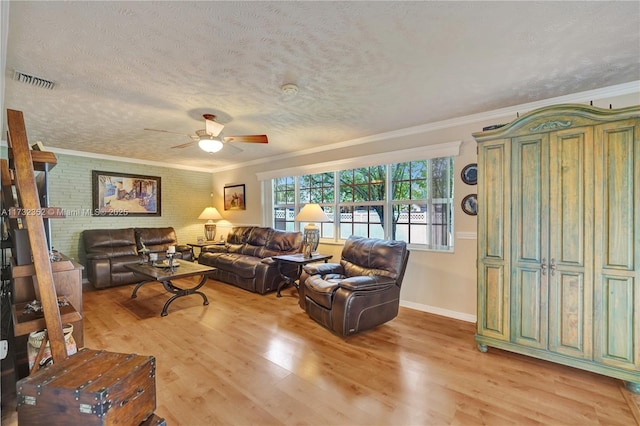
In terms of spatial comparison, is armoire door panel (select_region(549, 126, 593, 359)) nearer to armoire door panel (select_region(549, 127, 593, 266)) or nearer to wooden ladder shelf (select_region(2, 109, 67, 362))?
armoire door panel (select_region(549, 127, 593, 266))

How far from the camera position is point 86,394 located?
3.86ft

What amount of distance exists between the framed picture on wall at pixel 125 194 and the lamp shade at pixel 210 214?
2.91 feet

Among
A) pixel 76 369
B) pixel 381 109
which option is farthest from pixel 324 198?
pixel 76 369

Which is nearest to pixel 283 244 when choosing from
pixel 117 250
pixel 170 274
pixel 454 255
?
pixel 170 274

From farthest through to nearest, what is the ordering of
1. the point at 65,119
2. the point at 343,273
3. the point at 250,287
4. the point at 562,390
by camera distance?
the point at 250,287 < the point at 343,273 < the point at 65,119 < the point at 562,390

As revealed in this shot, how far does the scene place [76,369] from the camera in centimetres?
135

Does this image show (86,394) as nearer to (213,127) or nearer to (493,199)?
(213,127)

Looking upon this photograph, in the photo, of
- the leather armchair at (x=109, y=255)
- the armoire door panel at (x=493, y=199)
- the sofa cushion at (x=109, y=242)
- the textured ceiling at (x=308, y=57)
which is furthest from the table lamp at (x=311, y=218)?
the sofa cushion at (x=109, y=242)

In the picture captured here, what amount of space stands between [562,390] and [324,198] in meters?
3.71

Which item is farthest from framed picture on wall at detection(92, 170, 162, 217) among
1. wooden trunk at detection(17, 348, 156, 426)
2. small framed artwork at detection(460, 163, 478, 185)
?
small framed artwork at detection(460, 163, 478, 185)

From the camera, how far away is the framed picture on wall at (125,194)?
5379mm

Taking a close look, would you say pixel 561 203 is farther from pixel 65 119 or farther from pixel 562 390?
pixel 65 119

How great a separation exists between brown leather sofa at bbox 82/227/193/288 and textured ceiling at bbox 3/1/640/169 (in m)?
2.27

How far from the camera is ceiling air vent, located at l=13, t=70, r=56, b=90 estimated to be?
7.48ft
